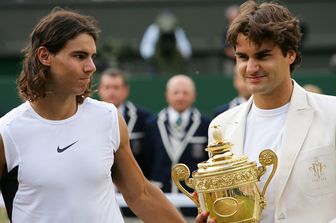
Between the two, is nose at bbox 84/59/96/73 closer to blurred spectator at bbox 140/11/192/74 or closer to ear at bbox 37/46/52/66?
ear at bbox 37/46/52/66

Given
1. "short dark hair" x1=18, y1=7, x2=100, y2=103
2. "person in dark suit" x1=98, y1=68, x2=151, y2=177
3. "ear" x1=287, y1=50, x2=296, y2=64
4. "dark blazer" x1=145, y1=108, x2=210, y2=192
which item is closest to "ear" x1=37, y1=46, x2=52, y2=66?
"short dark hair" x1=18, y1=7, x2=100, y2=103

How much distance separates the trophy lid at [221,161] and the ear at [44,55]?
3.09ft

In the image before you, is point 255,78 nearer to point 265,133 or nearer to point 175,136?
point 265,133

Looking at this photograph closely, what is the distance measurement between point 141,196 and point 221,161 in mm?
830

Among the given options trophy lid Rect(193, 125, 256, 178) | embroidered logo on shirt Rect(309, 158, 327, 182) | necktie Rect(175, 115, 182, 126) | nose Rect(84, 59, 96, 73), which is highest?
nose Rect(84, 59, 96, 73)

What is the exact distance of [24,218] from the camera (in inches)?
190

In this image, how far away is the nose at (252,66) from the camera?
4621mm

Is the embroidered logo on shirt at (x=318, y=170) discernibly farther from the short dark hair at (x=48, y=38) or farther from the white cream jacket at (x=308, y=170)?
the short dark hair at (x=48, y=38)

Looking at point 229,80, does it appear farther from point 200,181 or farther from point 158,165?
point 200,181

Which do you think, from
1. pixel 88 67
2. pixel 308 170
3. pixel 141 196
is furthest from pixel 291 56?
pixel 141 196

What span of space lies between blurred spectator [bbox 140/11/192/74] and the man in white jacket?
9321 millimetres

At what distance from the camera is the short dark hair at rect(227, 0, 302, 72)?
4.64m

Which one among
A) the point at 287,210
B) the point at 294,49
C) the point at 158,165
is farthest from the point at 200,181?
the point at 158,165

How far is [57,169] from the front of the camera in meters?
4.80
